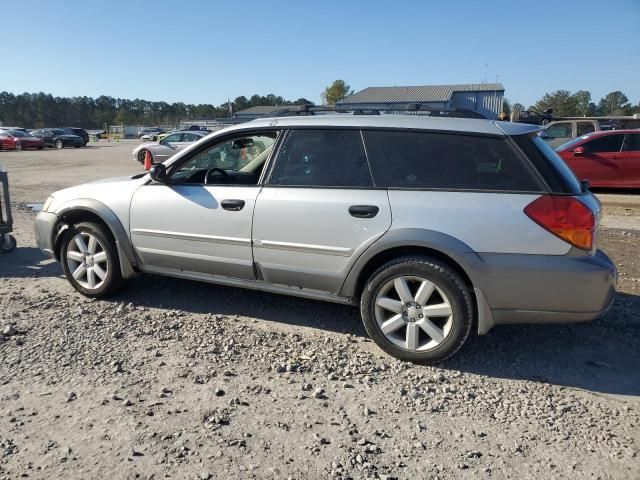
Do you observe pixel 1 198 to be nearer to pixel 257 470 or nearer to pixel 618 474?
pixel 257 470

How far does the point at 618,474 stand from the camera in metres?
2.49

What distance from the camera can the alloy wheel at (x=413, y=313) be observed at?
3.54m

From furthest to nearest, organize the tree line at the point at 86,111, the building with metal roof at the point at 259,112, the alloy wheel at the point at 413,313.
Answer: the tree line at the point at 86,111, the building with metal roof at the point at 259,112, the alloy wheel at the point at 413,313

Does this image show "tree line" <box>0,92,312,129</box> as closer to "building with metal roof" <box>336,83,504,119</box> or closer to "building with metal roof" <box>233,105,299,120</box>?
"building with metal roof" <box>336,83,504,119</box>

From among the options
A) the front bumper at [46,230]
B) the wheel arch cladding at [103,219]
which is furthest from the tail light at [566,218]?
the front bumper at [46,230]

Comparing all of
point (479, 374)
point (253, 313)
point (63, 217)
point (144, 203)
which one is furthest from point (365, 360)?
point (63, 217)

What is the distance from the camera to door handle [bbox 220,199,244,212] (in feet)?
13.4

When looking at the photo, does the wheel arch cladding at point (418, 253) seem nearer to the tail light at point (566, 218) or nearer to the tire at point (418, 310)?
the tire at point (418, 310)

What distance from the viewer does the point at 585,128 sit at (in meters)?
14.8

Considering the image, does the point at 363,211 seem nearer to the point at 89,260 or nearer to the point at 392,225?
the point at 392,225

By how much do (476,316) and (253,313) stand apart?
1.94 meters

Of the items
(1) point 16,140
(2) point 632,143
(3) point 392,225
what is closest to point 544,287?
(3) point 392,225

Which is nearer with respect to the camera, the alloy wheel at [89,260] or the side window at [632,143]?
the alloy wheel at [89,260]

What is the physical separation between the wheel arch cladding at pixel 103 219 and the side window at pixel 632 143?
1144 cm
